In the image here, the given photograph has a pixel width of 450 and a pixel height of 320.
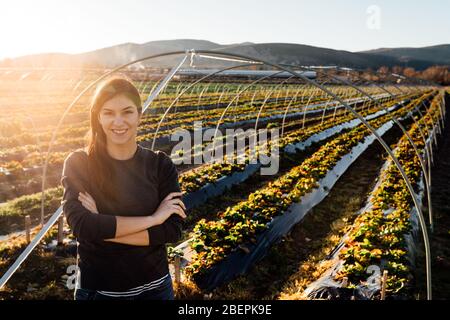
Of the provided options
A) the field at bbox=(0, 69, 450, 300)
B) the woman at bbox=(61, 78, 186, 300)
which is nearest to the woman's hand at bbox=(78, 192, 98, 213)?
the woman at bbox=(61, 78, 186, 300)

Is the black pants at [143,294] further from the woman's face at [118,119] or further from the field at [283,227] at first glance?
the field at [283,227]

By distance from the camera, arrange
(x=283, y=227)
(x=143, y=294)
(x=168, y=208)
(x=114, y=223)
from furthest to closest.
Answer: (x=283, y=227) < (x=168, y=208) < (x=143, y=294) < (x=114, y=223)

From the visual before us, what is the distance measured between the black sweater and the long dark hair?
35mm

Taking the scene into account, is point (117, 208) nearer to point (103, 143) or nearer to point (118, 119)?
point (103, 143)

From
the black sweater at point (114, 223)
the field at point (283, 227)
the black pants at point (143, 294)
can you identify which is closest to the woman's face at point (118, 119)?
the black sweater at point (114, 223)

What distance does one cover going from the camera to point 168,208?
7.86 feet

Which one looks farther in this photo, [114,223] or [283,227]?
[283,227]

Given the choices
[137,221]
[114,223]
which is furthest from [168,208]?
[114,223]

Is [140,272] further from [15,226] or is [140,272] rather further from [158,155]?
[15,226]

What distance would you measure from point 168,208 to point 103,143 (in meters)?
0.57

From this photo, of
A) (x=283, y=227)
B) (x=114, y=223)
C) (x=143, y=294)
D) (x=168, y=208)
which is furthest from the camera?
(x=283, y=227)

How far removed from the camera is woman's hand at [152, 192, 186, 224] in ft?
7.70

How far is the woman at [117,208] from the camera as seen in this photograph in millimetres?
2227
